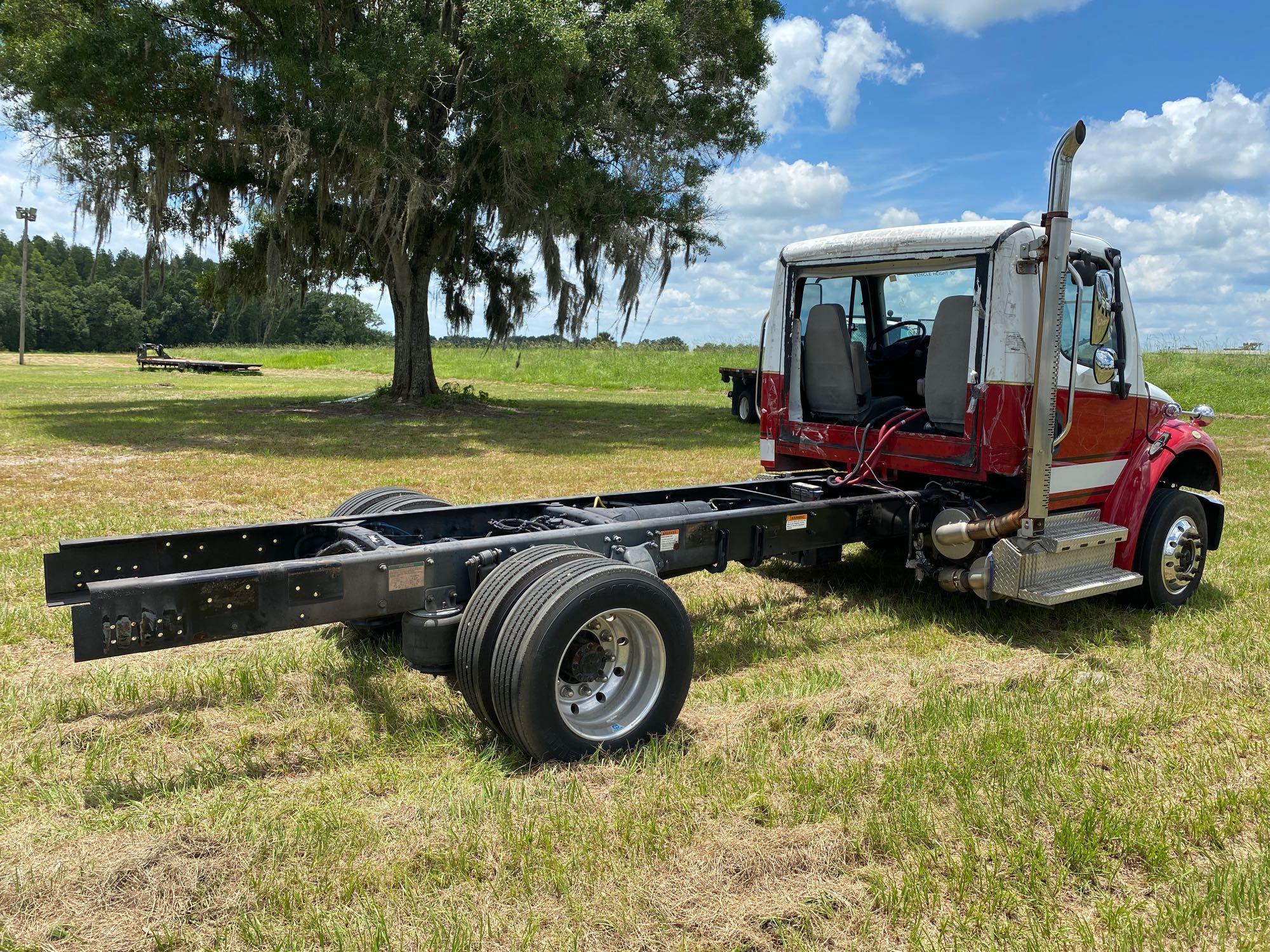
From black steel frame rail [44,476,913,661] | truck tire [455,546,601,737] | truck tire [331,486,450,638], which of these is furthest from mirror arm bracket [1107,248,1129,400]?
truck tire [331,486,450,638]

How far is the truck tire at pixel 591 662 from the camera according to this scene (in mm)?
3471

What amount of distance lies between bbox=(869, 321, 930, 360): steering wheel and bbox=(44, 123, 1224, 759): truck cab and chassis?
0.05 feet

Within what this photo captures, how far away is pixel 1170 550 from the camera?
6.04 meters

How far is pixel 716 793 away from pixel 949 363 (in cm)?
347

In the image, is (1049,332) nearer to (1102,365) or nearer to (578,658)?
(1102,365)

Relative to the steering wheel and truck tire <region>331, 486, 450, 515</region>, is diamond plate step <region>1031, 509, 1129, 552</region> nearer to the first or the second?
the steering wheel

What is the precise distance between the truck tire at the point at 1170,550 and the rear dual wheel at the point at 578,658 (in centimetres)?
363

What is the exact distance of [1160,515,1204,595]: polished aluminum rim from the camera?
19.8 ft

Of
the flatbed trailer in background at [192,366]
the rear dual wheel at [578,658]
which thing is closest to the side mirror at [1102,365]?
the rear dual wheel at [578,658]

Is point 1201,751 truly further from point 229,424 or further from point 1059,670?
point 229,424

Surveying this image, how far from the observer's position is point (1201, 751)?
3.95 m

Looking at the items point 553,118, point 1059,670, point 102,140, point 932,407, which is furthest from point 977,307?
point 102,140

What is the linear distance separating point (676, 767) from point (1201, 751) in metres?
2.26

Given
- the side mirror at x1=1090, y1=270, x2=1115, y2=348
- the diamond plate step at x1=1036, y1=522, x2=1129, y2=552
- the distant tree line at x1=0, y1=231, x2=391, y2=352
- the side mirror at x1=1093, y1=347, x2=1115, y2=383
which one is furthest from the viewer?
the distant tree line at x1=0, y1=231, x2=391, y2=352
